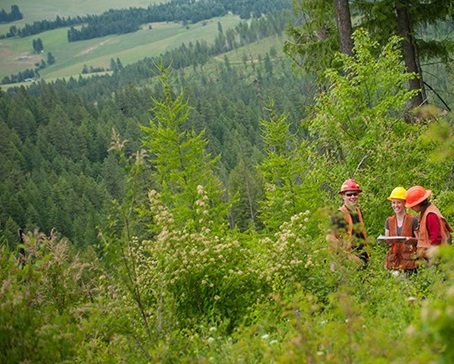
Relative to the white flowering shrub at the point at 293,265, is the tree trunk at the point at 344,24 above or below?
above

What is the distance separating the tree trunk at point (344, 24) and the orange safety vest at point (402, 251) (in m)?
6.42

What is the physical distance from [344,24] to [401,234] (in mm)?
6834

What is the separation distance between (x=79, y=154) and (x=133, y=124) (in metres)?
16.3

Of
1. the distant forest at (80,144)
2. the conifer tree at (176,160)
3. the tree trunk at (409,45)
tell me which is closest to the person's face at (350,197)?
the tree trunk at (409,45)

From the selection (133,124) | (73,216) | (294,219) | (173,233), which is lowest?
(73,216)

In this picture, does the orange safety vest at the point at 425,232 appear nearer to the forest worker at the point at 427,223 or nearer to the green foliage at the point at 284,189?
the forest worker at the point at 427,223

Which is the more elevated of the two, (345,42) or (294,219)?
(345,42)

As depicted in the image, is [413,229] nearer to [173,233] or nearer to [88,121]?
[173,233]

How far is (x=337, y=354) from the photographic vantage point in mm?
3902

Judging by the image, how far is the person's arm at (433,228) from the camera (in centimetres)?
642

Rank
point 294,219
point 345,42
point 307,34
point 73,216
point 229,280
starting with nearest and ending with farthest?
point 229,280, point 294,219, point 345,42, point 307,34, point 73,216

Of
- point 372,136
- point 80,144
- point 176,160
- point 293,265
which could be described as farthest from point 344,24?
point 80,144

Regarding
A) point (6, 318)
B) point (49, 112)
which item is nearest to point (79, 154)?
point (49, 112)

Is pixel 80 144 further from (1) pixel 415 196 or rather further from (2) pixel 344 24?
(1) pixel 415 196
